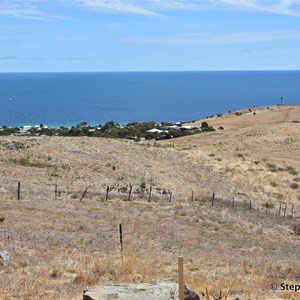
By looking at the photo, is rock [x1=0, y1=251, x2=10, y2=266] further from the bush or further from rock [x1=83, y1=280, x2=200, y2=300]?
the bush

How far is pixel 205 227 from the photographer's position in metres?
23.2

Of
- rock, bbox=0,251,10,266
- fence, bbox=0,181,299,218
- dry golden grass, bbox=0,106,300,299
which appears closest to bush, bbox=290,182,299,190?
dry golden grass, bbox=0,106,300,299

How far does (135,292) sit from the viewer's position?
358 inches

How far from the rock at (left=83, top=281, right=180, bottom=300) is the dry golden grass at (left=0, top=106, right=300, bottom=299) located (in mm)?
1528

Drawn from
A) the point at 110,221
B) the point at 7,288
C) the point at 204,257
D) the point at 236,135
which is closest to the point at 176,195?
the point at 110,221

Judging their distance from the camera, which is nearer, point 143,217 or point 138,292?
point 138,292

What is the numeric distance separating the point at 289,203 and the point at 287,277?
2131cm

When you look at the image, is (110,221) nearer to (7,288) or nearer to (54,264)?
(54,264)

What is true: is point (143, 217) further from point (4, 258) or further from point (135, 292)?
point (135, 292)

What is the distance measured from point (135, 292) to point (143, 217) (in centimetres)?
1436

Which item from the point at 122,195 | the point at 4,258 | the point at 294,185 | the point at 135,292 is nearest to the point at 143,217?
the point at 122,195

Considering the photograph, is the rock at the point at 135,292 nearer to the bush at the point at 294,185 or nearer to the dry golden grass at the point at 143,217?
the dry golden grass at the point at 143,217

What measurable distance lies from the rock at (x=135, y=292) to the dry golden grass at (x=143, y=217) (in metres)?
1.53

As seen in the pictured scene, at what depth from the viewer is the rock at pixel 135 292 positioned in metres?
8.77
